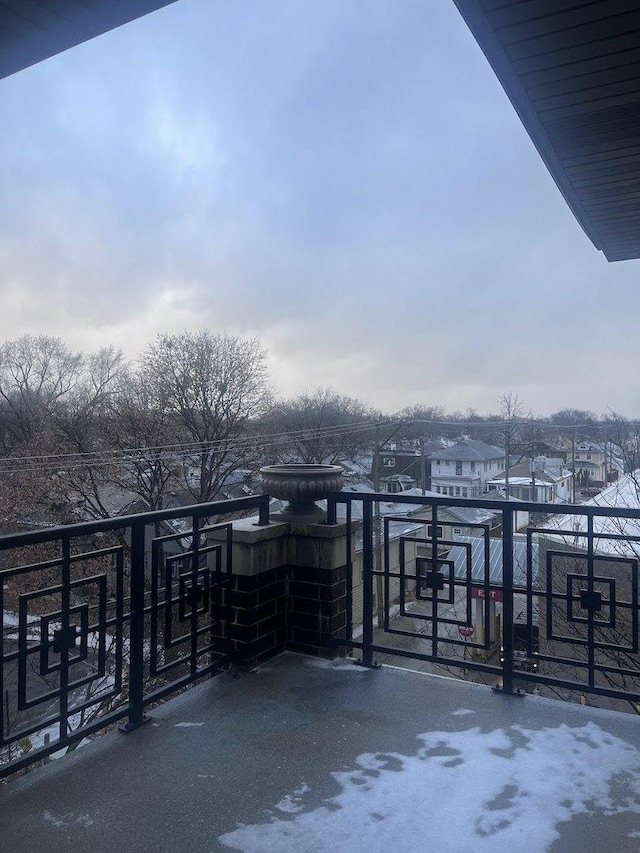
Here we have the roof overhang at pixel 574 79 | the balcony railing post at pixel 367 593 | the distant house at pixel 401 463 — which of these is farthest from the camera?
the distant house at pixel 401 463

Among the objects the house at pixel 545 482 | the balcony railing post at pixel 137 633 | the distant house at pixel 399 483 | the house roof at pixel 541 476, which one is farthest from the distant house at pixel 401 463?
the balcony railing post at pixel 137 633

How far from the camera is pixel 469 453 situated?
95.0ft

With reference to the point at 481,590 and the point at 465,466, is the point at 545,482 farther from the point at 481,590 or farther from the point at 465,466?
the point at 481,590

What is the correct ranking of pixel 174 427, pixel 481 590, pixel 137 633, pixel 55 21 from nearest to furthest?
pixel 55 21, pixel 137 633, pixel 481 590, pixel 174 427

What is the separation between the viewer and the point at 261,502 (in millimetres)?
2961

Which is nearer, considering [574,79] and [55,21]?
[55,21]

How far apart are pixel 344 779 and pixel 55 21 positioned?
265cm

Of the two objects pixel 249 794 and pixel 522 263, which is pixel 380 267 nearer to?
pixel 522 263

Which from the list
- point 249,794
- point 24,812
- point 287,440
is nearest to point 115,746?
point 24,812

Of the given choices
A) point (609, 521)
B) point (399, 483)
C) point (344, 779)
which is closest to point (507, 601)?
point (344, 779)

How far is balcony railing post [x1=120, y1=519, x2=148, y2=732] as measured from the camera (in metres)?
2.20

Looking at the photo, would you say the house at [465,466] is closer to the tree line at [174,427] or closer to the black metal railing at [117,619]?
the tree line at [174,427]

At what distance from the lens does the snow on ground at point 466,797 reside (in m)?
1.52

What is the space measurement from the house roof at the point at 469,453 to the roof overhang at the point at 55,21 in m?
27.7
